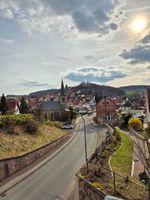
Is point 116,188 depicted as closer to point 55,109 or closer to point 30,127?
point 30,127

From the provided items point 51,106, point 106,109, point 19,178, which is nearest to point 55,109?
point 51,106

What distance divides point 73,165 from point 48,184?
743 centimetres

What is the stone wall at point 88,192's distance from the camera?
17.1 metres


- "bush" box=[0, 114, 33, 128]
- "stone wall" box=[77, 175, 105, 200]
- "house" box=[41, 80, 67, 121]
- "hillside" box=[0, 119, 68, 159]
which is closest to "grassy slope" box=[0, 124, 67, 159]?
"hillside" box=[0, 119, 68, 159]

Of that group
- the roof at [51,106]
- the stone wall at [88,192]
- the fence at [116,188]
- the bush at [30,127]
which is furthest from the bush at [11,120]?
the roof at [51,106]

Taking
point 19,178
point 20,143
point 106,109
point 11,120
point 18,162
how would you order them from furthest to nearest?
1. point 106,109
2. point 11,120
3. point 20,143
4. point 18,162
5. point 19,178

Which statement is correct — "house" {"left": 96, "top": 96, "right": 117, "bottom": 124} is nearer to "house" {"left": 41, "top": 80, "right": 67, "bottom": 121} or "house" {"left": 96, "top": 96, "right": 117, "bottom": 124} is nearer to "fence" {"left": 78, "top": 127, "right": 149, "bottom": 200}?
"house" {"left": 41, "top": 80, "right": 67, "bottom": 121}

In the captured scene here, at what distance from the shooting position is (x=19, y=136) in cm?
3891

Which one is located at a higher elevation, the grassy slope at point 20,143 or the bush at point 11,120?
the bush at point 11,120

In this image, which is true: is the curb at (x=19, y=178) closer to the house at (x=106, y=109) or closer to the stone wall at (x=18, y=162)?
the stone wall at (x=18, y=162)

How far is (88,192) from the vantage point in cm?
1870

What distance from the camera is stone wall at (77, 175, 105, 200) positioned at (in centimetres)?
1714

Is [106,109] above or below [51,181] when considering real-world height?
above

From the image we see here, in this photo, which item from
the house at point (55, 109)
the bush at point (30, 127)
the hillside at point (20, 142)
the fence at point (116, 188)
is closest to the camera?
the fence at point (116, 188)
